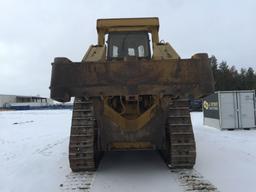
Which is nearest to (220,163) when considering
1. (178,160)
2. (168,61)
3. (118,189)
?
(178,160)

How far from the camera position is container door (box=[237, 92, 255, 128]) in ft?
50.3

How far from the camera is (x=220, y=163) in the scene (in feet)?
25.2

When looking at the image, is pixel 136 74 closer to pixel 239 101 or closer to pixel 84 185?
pixel 84 185

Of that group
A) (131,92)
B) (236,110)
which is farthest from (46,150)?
(236,110)

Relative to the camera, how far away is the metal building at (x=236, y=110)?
15.3m

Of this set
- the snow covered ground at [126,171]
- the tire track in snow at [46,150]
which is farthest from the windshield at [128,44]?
the tire track in snow at [46,150]

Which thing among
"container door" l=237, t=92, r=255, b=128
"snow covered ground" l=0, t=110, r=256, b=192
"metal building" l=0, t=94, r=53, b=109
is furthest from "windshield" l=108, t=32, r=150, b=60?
"metal building" l=0, t=94, r=53, b=109

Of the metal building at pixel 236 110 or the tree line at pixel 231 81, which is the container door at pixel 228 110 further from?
the tree line at pixel 231 81

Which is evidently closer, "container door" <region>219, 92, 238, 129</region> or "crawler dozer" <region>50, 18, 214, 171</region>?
"crawler dozer" <region>50, 18, 214, 171</region>

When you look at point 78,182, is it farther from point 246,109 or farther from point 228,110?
point 246,109

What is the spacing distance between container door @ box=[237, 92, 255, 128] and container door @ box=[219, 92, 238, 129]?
0.24m

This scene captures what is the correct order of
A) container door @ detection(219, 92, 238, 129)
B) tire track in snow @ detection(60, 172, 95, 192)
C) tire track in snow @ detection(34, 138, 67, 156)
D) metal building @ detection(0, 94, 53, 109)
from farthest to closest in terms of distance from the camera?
1. metal building @ detection(0, 94, 53, 109)
2. container door @ detection(219, 92, 238, 129)
3. tire track in snow @ detection(34, 138, 67, 156)
4. tire track in snow @ detection(60, 172, 95, 192)

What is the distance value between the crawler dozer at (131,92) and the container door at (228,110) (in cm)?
795

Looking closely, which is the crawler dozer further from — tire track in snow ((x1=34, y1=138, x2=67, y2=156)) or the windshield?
tire track in snow ((x1=34, y1=138, x2=67, y2=156))
